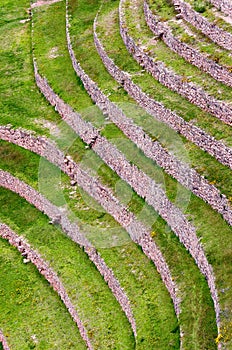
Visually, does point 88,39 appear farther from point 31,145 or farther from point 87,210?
point 87,210

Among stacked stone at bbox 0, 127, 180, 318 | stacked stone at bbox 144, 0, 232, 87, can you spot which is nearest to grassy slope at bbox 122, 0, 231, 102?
stacked stone at bbox 144, 0, 232, 87

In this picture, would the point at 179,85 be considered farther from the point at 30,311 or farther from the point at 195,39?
the point at 30,311

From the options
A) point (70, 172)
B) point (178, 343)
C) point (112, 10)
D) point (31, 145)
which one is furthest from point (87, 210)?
point (112, 10)

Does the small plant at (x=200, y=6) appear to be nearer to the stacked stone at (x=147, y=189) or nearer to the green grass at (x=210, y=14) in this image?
the green grass at (x=210, y=14)

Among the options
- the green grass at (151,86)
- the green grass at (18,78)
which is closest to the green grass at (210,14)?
the green grass at (151,86)

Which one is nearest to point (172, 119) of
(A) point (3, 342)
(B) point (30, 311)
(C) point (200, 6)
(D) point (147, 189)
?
(D) point (147, 189)

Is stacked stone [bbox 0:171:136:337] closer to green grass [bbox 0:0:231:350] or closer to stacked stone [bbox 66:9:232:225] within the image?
green grass [bbox 0:0:231:350]
